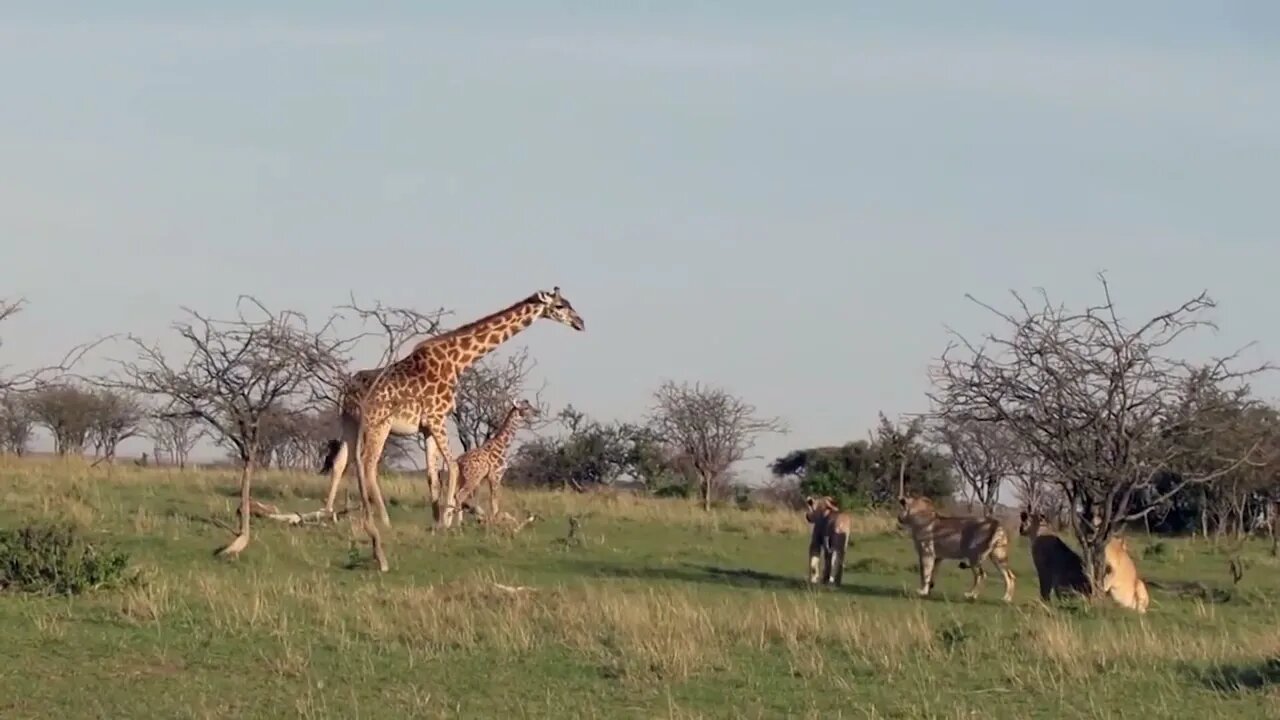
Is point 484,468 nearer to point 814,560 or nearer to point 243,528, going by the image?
point 243,528

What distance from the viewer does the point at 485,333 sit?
74.6ft

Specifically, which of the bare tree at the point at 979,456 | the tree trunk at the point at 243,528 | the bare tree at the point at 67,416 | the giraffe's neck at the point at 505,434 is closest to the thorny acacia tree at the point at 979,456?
the bare tree at the point at 979,456

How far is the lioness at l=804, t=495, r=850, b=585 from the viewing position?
1842cm

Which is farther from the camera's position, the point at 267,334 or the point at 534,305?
the point at 534,305

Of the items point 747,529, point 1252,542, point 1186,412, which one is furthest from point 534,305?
point 1252,542

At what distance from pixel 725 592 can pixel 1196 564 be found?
995 cm

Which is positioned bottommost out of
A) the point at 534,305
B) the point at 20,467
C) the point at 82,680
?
the point at 82,680

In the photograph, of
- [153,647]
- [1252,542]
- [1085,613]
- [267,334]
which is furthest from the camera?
[1252,542]

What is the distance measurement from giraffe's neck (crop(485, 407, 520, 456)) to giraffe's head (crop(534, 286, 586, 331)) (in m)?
1.76

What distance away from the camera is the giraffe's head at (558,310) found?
23.1 meters

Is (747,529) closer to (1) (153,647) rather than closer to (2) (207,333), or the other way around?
(2) (207,333)

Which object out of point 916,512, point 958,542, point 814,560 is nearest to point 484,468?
point 814,560

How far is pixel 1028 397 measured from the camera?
59.0ft

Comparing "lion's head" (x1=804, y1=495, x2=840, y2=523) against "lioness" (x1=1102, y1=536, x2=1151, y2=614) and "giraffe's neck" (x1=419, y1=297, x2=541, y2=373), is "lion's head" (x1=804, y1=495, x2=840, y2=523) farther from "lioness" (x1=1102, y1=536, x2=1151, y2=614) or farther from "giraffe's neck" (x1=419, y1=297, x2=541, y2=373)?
"giraffe's neck" (x1=419, y1=297, x2=541, y2=373)
